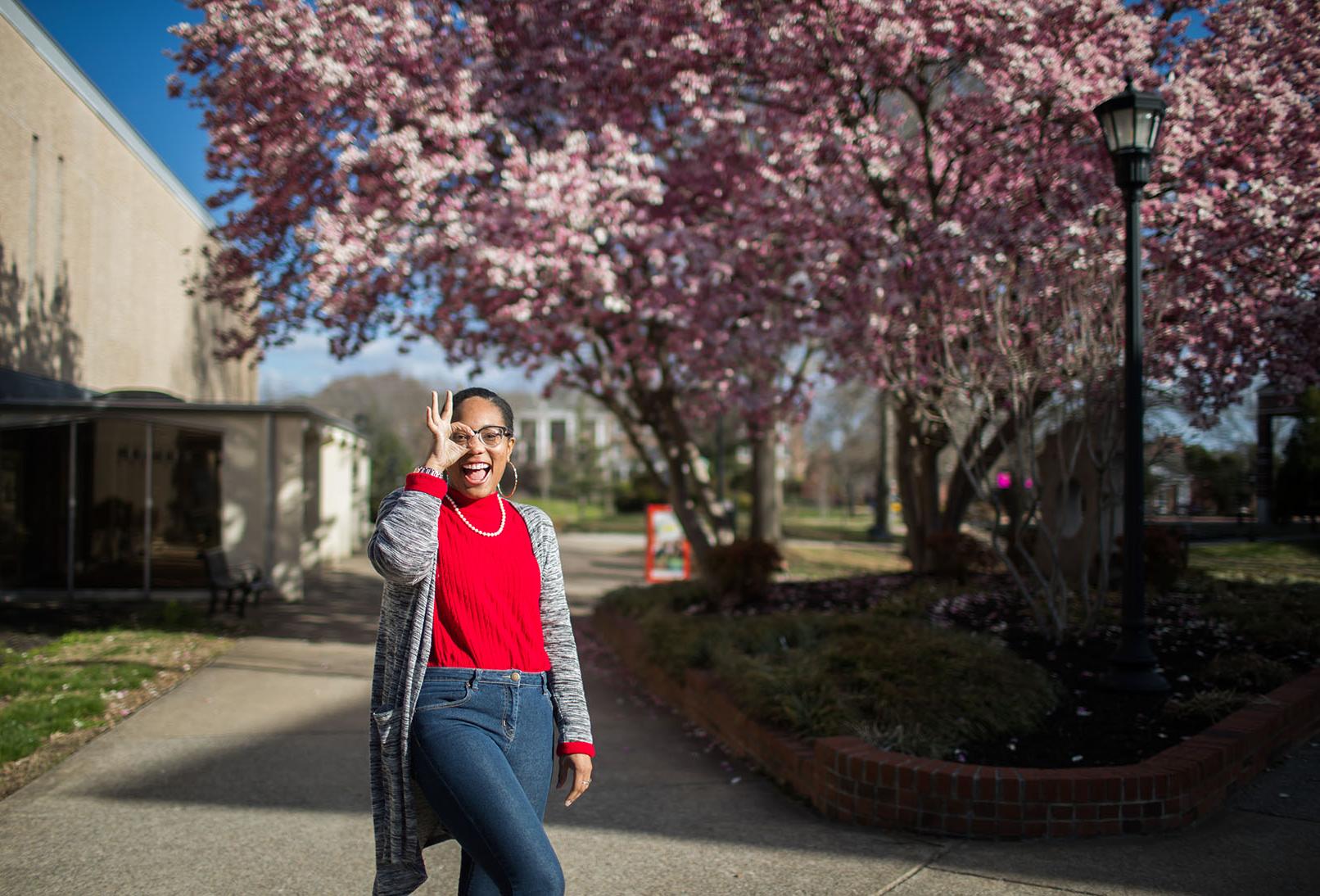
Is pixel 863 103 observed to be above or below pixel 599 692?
above

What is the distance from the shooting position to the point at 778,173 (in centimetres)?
1077

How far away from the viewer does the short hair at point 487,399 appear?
294cm

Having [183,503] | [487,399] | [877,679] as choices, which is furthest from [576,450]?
[487,399]

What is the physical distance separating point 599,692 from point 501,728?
20.7ft

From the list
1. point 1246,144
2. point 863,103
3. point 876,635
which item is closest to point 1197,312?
point 1246,144

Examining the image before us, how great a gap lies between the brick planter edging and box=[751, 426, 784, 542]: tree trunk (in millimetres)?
11735

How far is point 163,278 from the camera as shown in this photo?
74.3 ft

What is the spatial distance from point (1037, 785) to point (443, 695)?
122 inches

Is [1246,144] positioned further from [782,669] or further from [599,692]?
[599,692]

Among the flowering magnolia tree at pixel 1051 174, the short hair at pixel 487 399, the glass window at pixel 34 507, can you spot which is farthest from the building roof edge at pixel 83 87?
the short hair at pixel 487 399

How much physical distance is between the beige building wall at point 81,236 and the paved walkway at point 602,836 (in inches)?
379

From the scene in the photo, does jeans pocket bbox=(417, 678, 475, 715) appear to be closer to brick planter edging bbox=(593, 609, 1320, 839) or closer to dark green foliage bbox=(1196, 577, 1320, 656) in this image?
brick planter edging bbox=(593, 609, 1320, 839)

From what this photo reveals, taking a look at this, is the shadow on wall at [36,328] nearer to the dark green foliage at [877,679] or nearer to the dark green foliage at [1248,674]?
the dark green foliage at [877,679]

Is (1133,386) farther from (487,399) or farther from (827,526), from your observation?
Answer: (827,526)
